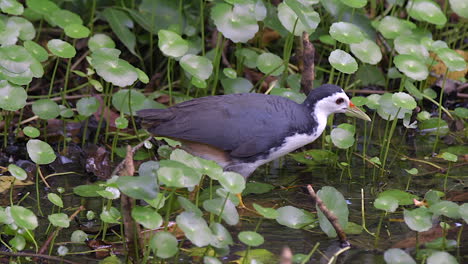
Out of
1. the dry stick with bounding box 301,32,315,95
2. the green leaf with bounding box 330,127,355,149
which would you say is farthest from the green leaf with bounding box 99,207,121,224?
the dry stick with bounding box 301,32,315,95

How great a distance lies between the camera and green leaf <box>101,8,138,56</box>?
5094 mm

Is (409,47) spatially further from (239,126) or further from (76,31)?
(76,31)

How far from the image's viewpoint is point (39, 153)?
12.3 feet

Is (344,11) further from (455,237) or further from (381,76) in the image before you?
(455,237)

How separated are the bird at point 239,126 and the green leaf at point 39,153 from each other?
0.49m

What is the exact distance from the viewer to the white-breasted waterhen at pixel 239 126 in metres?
3.92

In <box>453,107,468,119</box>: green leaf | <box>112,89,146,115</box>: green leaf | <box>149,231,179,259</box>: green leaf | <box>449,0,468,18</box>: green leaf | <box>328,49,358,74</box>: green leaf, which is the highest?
<box>449,0,468,18</box>: green leaf

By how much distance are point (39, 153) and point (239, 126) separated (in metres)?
0.93

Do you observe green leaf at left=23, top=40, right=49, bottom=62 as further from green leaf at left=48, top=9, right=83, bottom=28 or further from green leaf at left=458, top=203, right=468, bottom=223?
green leaf at left=458, top=203, right=468, bottom=223

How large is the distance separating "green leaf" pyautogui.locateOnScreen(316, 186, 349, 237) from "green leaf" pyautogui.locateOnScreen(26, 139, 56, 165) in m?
1.22

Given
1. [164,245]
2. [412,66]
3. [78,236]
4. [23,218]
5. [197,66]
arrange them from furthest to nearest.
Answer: [412,66]
[197,66]
[78,236]
[23,218]
[164,245]

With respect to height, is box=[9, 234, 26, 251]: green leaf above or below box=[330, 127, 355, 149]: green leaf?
below

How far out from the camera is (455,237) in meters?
3.57

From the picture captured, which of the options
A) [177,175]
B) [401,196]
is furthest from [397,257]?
[177,175]
